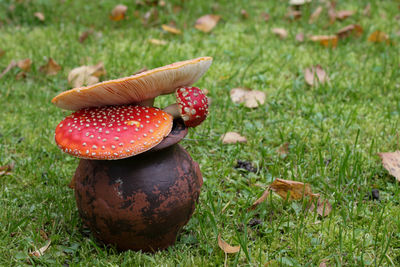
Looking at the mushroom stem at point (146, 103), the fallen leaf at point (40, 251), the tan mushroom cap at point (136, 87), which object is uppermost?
the tan mushroom cap at point (136, 87)

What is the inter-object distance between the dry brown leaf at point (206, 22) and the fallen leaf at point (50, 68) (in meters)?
1.54

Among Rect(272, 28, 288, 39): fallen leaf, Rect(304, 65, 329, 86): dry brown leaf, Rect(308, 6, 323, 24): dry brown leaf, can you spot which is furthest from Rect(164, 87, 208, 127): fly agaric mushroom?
Rect(308, 6, 323, 24): dry brown leaf

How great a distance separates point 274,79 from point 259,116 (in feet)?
1.90

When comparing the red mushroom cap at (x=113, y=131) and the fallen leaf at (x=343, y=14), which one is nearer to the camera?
the red mushroom cap at (x=113, y=131)

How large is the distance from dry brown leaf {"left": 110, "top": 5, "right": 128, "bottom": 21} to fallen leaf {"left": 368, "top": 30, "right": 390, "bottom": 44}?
2578 mm

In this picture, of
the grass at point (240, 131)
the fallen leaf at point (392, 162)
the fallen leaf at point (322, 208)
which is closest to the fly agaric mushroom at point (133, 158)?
the grass at point (240, 131)

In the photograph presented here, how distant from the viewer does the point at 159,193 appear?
193cm

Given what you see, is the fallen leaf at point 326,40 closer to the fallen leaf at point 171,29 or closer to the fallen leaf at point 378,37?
the fallen leaf at point 378,37

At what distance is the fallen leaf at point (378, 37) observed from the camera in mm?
4297

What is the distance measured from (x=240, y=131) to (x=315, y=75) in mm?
938

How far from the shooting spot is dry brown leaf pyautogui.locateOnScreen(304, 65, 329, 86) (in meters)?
3.61

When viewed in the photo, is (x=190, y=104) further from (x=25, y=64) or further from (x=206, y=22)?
(x=206, y=22)

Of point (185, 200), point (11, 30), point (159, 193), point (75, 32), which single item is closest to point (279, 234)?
point (185, 200)

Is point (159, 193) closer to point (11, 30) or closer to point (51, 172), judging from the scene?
point (51, 172)
